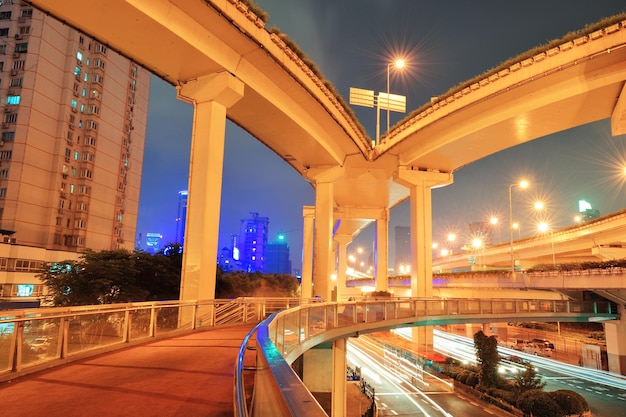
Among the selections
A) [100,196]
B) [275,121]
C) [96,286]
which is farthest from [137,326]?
[100,196]

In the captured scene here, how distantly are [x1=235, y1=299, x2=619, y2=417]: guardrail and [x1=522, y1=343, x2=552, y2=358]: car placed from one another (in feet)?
42.7

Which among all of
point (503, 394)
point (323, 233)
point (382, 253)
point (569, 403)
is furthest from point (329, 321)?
point (382, 253)

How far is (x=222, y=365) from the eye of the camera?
7.46 meters

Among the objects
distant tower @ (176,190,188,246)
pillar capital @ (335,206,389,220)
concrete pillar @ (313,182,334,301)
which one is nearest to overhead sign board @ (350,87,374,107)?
concrete pillar @ (313,182,334,301)

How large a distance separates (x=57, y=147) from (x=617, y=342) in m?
60.3

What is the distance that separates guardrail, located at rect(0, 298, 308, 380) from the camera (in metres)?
6.60

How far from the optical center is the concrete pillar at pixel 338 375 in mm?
18109

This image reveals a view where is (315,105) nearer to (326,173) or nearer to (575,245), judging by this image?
(326,173)

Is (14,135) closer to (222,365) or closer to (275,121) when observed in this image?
(275,121)

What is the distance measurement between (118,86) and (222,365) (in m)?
64.9

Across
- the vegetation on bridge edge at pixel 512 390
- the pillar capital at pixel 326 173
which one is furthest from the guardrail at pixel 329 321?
the pillar capital at pixel 326 173

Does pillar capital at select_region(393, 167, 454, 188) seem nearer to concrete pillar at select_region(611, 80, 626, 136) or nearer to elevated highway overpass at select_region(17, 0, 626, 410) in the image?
elevated highway overpass at select_region(17, 0, 626, 410)

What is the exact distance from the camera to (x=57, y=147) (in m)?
51.2

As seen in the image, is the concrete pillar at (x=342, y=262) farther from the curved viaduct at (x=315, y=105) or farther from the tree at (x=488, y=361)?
the tree at (x=488, y=361)
